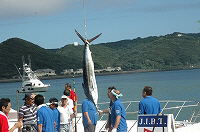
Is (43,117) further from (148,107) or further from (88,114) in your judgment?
(148,107)

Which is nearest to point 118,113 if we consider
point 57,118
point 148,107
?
point 148,107

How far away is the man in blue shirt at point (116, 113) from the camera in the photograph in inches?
285

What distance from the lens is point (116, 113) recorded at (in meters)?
7.26

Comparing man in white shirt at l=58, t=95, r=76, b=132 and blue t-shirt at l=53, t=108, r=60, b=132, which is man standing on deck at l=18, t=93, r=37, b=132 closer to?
blue t-shirt at l=53, t=108, r=60, b=132

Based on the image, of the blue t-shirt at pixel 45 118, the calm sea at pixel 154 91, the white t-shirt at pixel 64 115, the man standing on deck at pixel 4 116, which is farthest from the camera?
the calm sea at pixel 154 91

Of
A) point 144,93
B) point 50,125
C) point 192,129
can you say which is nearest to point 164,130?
point 144,93

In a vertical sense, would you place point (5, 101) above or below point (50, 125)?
above

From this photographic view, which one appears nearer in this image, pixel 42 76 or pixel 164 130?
pixel 164 130

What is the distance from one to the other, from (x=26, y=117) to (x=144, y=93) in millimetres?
2439

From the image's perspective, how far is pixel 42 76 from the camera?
199 meters

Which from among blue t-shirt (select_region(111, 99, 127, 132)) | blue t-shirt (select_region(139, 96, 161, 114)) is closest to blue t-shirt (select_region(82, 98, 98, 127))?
blue t-shirt (select_region(111, 99, 127, 132))

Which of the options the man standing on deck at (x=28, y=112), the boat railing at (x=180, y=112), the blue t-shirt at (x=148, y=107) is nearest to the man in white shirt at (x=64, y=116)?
the man standing on deck at (x=28, y=112)

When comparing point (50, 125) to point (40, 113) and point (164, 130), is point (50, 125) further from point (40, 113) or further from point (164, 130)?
point (164, 130)

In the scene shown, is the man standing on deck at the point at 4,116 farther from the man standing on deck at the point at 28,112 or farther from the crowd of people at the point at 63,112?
the man standing on deck at the point at 28,112
